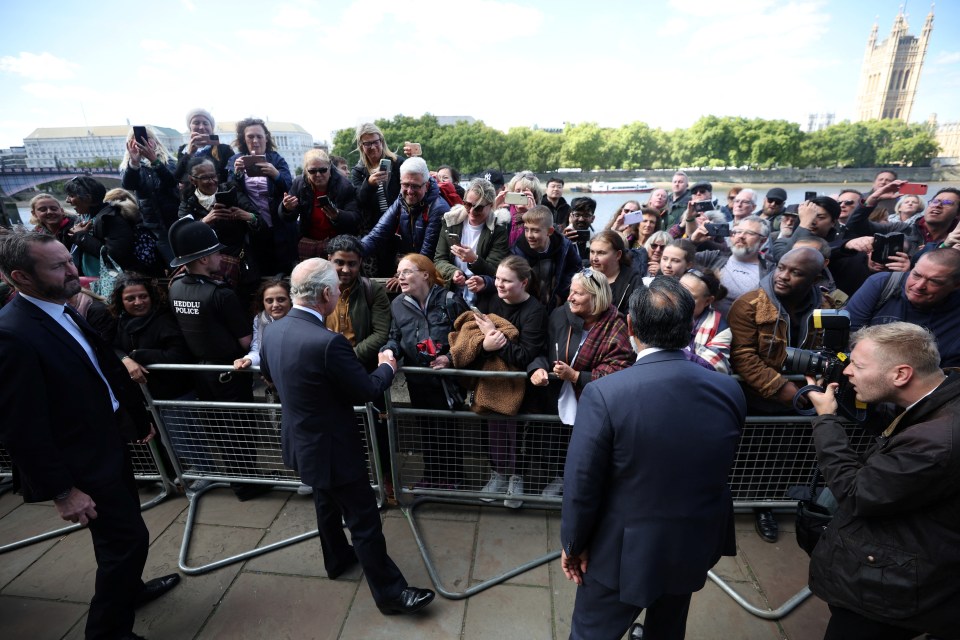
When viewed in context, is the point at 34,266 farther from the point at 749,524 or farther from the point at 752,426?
the point at 749,524

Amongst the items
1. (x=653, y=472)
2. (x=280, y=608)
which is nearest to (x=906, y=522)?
(x=653, y=472)

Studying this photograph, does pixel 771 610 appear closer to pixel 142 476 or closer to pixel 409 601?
pixel 409 601

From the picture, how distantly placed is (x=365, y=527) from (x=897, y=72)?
12824 centimetres

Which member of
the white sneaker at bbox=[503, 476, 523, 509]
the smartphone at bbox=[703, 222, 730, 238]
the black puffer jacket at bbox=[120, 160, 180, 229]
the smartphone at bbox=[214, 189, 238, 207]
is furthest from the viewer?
the smartphone at bbox=[703, 222, 730, 238]

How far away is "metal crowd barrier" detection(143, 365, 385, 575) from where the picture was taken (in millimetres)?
3264

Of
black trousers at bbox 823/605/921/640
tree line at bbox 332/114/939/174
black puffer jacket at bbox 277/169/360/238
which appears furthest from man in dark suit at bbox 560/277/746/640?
tree line at bbox 332/114/939/174

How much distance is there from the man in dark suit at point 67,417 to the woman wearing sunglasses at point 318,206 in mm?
2061

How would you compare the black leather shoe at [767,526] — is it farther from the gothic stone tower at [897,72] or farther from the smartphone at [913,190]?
the gothic stone tower at [897,72]

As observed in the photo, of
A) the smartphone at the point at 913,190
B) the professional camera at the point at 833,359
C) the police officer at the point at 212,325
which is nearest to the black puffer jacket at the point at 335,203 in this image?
the police officer at the point at 212,325

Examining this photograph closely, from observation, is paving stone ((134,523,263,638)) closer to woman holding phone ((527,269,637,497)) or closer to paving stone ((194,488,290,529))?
paving stone ((194,488,290,529))

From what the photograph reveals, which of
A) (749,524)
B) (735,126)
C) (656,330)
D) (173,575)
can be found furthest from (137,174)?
(735,126)

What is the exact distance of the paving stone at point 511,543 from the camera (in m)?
2.86

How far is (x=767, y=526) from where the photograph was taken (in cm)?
317

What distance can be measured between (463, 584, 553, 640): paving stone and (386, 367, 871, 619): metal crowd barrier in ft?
0.27
